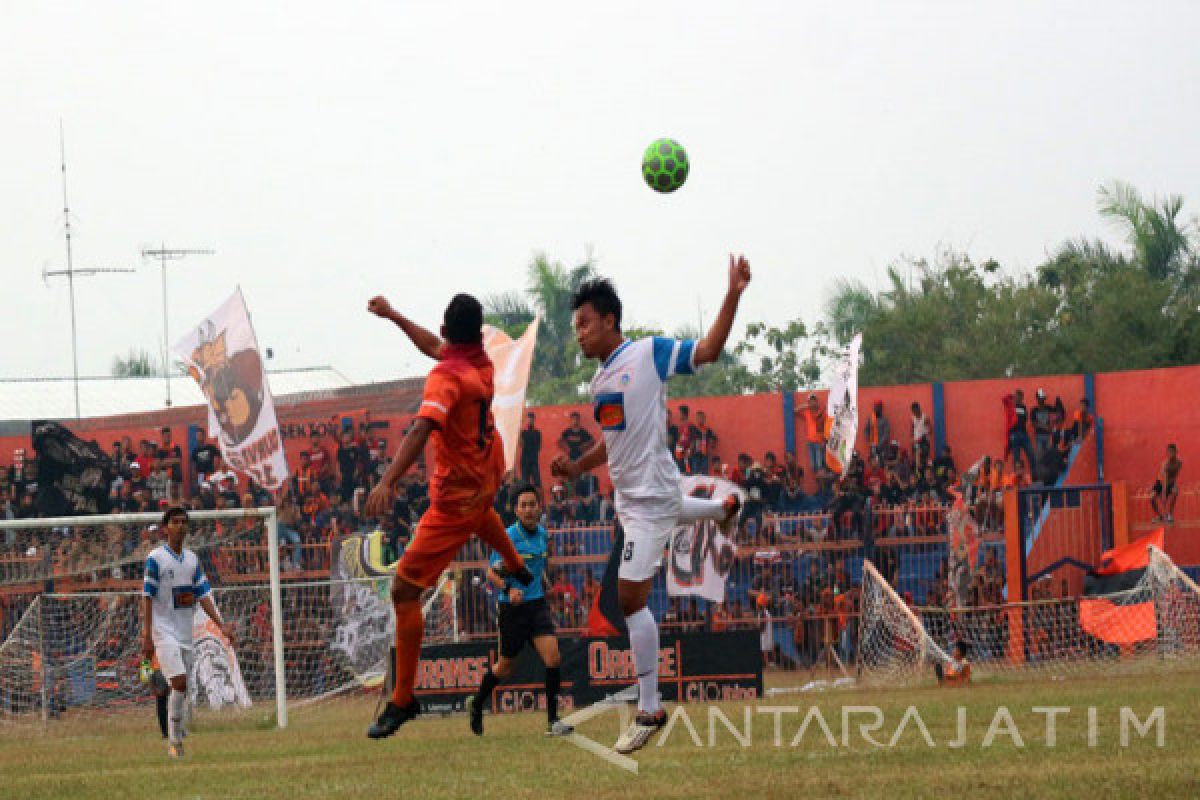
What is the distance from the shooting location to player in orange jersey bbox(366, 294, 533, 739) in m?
9.78

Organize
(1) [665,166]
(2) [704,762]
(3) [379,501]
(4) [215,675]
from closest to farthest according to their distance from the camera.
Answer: (3) [379,501]
(2) [704,762]
(1) [665,166]
(4) [215,675]

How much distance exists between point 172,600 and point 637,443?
7.15m

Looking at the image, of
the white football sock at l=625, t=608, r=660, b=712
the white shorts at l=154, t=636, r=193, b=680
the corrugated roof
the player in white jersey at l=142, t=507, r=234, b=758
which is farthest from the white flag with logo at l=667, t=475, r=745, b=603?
the corrugated roof

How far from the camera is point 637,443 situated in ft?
32.9

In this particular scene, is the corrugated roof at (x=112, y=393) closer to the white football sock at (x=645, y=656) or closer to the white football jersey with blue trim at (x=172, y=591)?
the white football jersey with blue trim at (x=172, y=591)

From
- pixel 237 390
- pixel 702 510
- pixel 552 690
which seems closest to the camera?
pixel 702 510

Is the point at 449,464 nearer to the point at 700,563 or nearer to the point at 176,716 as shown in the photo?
the point at 176,716

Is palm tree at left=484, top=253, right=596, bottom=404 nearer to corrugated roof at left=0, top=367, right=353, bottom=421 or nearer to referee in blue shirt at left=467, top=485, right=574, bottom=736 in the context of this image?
corrugated roof at left=0, top=367, right=353, bottom=421

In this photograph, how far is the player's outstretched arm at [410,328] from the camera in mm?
10055

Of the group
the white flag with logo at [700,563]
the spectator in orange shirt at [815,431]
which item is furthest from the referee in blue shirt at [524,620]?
the spectator in orange shirt at [815,431]

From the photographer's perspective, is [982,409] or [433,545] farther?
[982,409]

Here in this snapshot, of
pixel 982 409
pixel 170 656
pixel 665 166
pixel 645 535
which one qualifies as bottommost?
pixel 170 656

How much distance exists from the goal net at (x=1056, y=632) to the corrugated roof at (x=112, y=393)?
1369 inches

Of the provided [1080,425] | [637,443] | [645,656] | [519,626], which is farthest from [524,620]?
[1080,425]
